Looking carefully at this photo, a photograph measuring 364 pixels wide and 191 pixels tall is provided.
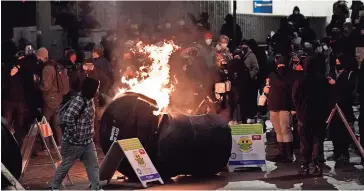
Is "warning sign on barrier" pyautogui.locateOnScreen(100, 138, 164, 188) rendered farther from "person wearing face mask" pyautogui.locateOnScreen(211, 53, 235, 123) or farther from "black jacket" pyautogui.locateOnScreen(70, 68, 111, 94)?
"black jacket" pyautogui.locateOnScreen(70, 68, 111, 94)

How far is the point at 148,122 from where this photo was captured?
12547 millimetres

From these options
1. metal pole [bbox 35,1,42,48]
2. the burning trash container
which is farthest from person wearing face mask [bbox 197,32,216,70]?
metal pole [bbox 35,1,42,48]

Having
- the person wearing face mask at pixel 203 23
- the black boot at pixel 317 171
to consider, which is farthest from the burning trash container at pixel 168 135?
the person wearing face mask at pixel 203 23

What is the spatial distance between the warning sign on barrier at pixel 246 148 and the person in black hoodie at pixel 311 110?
82cm

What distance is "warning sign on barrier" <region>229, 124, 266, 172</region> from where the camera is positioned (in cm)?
1388

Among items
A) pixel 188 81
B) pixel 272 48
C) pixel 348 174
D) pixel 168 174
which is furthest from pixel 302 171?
pixel 272 48

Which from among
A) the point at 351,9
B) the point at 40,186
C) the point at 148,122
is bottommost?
the point at 40,186

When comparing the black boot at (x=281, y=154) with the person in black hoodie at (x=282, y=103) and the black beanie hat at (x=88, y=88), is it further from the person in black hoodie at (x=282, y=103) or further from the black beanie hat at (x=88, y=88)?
the black beanie hat at (x=88, y=88)

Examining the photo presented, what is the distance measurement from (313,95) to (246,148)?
1.51 meters

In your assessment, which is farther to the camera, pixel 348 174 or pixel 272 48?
pixel 272 48

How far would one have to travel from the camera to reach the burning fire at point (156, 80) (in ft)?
45.9

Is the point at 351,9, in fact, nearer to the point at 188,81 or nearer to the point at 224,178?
the point at 188,81

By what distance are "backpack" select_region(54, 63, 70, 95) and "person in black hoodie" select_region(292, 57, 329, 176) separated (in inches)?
221

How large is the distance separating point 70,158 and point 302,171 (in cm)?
406
